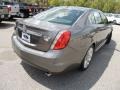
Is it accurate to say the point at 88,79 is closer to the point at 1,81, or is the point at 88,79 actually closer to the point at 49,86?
the point at 49,86

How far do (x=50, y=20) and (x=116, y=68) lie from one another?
7.47 ft


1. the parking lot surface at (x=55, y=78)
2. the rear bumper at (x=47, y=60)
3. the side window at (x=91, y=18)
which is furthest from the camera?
the side window at (x=91, y=18)

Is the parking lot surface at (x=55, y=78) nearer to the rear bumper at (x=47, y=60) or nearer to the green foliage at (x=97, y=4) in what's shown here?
the rear bumper at (x=47, y=60)

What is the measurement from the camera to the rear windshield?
390 centimetres

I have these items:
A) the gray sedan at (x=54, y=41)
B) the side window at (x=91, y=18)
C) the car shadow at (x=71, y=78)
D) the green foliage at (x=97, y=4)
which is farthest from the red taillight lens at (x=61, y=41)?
the green foliage at (x=97, y=4)

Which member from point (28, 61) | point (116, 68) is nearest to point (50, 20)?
point (28, 61)

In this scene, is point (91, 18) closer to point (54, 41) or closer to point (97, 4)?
point (54, 41)

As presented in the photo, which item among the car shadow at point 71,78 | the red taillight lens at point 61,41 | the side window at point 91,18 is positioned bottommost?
the car shadow at point 71,78

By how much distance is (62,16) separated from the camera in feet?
13.7

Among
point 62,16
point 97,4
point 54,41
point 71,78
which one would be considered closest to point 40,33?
point 54,41

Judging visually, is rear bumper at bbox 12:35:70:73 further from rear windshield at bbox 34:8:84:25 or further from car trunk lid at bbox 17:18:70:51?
rear windshield at bbox 34:8:84:25

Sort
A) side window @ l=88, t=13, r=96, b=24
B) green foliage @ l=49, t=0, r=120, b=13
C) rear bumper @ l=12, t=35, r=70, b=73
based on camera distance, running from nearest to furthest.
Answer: rear bumper @ l=12, t=35, r=70, b=73 < side window @ l=88, t=13, r=96, b=24 < green foliage @ l=49, t=0, r=120, b=13

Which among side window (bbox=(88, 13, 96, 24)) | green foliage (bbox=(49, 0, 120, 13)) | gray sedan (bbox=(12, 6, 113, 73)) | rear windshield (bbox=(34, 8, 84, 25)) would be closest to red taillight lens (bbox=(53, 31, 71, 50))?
gray sedan (bbox=(12, 6, 113, 73))

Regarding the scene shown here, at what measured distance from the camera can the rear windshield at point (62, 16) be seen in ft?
12.8
